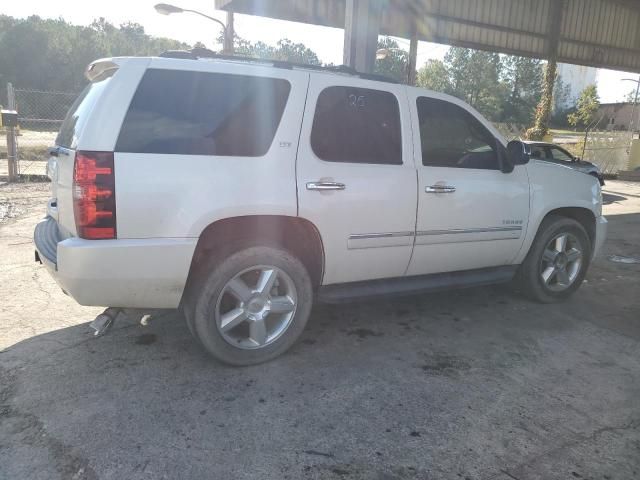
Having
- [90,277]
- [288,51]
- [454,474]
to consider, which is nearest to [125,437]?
[90,277]

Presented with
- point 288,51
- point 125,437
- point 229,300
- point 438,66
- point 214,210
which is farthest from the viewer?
point 438,66

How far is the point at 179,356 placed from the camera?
11.7 ft

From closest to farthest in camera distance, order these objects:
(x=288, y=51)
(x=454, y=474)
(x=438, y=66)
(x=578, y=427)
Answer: (x=454, y=474) < (x=578, y=427) < (x=288, y=51) < (x=438, y=66)

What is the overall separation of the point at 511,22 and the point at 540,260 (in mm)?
12345

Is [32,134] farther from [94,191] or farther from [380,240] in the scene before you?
[380,240]

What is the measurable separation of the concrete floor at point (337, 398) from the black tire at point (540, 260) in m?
0.28

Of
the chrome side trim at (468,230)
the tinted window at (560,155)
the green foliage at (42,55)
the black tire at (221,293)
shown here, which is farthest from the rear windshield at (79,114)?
the green foliage at (42,55)

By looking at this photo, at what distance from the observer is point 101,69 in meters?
3.33

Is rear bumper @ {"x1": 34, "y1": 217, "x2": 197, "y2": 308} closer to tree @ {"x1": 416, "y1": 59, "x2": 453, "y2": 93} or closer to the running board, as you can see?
the running board

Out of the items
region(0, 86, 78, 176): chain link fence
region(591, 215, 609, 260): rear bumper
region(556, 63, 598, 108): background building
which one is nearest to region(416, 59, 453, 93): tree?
region(556, 63, 598, 108): background building

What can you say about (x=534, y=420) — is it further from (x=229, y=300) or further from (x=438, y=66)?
(x=438, y=66)

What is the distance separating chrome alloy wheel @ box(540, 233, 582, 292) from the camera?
4.94m

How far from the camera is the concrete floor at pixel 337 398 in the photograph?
2502 millimetres

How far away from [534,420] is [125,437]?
7.57 feet
